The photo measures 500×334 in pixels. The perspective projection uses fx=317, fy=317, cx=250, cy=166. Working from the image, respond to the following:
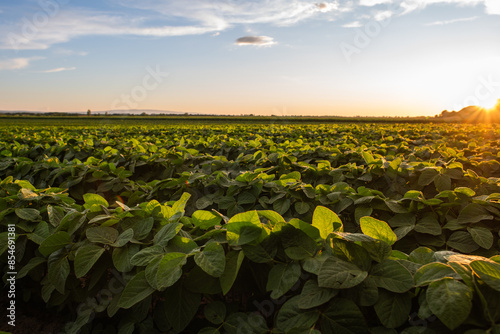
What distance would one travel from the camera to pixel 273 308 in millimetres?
1397

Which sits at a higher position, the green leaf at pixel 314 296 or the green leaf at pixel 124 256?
the green leaf at pixel 314 296

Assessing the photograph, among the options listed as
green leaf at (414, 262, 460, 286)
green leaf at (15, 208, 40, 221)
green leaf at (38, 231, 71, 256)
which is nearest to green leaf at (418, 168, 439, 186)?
green leaf at (414, 262, 460, 286)

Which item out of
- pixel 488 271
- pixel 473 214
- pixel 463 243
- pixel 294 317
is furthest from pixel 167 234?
pixel 473 214

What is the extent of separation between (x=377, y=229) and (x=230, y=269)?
1.98ft

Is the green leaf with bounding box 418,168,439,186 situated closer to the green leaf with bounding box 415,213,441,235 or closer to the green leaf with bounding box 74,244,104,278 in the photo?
the green leaf with bounding box 415,213,441,235

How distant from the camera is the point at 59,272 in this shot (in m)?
1.67

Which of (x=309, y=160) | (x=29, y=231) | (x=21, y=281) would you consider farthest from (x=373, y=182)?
(x=21, y=281)

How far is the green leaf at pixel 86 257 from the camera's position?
1481 millimetres

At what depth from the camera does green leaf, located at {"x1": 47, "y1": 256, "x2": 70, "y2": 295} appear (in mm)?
1643

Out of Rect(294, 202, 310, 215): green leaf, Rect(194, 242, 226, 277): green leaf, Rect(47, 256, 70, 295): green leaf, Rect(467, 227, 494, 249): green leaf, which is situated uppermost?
Rect(194, 242, 226, 277): green leaf

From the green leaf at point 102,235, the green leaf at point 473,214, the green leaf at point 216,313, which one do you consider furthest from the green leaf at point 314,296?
the green leaf at point 473,214

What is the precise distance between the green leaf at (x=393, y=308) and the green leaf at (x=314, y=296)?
163 mm

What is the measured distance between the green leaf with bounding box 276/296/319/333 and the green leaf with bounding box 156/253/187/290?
1.32 ft

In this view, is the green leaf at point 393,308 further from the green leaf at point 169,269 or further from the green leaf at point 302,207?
the green leaf at point 302,207
